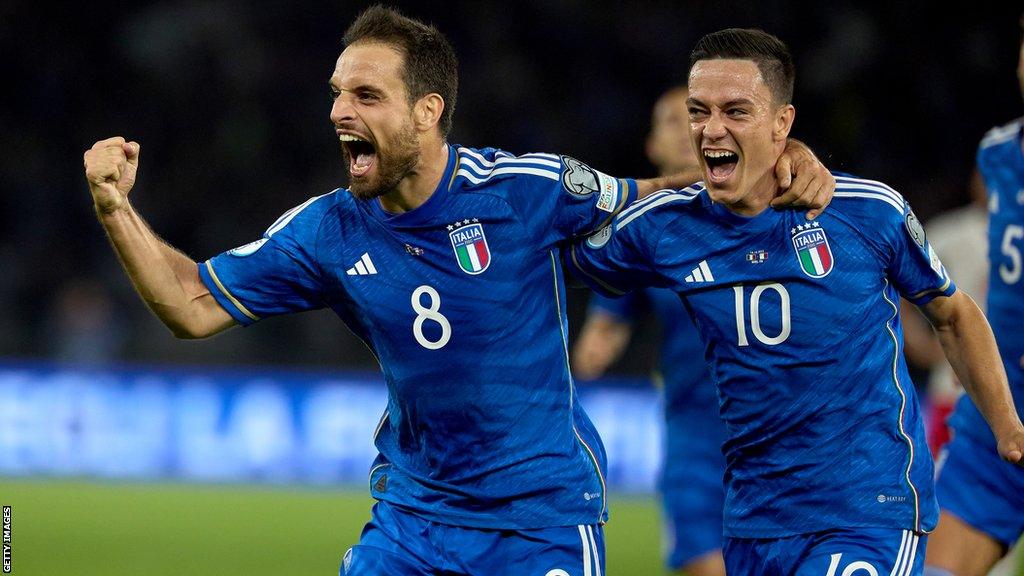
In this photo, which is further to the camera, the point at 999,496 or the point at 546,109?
the point at 546,109

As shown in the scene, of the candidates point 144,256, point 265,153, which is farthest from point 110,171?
point 265,153

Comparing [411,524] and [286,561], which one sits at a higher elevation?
[411,524]

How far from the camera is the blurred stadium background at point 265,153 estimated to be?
13.1m

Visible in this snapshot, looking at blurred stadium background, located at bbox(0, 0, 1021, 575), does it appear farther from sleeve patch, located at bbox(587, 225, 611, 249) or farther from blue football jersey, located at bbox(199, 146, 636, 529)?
sleeve patch, located at bbox(587, 225, 611, 249)

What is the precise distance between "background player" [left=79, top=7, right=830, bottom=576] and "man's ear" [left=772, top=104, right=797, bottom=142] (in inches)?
5.3

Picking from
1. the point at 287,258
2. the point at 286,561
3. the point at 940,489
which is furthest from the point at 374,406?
the point at 287,258

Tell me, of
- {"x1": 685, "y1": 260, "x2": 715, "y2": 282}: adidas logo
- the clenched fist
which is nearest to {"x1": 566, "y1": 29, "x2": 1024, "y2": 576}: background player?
{"x1": 685, "y1": 260, "x2": 715, "y2": 282}: adidas logo

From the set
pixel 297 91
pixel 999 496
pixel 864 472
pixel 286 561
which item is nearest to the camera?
pixel 864 472

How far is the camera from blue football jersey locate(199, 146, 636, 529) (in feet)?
13.0

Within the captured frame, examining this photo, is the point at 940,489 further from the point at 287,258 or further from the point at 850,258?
the point at 287,258

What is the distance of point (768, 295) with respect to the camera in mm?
4047

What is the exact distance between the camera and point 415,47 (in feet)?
13.5

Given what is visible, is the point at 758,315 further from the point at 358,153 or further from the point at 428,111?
the point at 358,153

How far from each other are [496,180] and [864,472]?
128 cm
